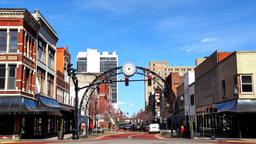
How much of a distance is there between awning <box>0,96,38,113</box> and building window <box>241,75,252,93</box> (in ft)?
74.2

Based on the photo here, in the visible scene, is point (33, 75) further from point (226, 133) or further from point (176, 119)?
point (176, 119)

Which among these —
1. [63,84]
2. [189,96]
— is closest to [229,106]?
[63,84]

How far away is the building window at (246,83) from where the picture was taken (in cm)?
4575

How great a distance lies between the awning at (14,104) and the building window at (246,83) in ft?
74.2

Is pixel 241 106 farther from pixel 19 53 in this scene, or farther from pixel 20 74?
pixel 19 53

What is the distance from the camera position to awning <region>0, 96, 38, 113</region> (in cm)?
4347

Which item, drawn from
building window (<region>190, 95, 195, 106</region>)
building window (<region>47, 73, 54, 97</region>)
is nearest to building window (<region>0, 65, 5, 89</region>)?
building window (<region>47, 73, 54, 97</region>)

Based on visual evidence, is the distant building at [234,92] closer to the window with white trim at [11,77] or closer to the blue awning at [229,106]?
the blue awning at [229,106]

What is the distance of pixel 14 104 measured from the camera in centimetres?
4422

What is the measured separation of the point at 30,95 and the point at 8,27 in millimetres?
8352

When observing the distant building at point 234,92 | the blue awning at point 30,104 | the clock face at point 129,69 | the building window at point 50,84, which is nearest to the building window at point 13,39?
the blue awning at point 30,104

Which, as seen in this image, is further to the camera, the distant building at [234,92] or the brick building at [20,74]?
the distant building at [234,92]

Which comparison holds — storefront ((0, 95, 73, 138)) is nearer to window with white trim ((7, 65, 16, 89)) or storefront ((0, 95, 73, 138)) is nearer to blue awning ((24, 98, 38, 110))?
blue awning ((24, 98, 38, 110))

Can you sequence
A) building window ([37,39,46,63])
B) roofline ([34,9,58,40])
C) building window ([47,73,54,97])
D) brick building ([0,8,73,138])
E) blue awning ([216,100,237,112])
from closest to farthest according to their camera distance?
blue awning ([216,100,237,112]), brick building ([0,8,73,138]), roofline ([34,9,58,40]), building window ([37,39,46,63]), building window ([47,73,54,97])
